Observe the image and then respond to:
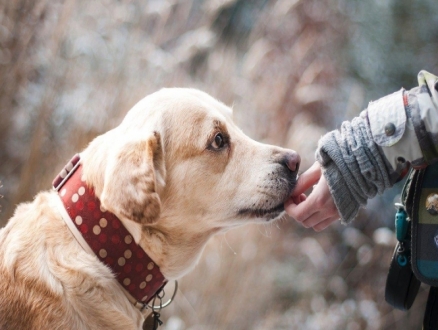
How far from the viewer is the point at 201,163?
1.93 m

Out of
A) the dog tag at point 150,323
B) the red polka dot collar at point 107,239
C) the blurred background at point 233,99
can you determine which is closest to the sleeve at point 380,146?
the red polka dot collar at point 107,239

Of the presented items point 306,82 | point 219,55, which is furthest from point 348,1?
point 219,55

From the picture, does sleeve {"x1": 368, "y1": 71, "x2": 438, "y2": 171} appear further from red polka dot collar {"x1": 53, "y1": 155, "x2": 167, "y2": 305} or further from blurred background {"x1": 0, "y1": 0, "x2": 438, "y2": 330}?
blurred background {"x1": 0, "y1": 0, "x2": 438, "y2": 330}

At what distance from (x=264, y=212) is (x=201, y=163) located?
33cm

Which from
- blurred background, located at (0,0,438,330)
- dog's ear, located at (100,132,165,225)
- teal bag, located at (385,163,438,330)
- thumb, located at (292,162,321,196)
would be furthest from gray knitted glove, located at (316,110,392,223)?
blurred background, located at (0,0,438,330)

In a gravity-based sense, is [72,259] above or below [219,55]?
below

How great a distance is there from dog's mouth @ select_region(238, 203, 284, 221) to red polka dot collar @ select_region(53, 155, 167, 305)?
42 centimetres

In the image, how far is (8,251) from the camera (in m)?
1.77

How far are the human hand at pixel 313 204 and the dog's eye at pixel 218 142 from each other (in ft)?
1.19

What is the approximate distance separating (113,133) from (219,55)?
5.43 ft

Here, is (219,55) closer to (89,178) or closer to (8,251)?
(89,178)

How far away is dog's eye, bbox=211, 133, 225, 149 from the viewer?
1.96 meters

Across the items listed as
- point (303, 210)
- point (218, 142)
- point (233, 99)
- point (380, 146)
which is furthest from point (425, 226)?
point (233, 99)

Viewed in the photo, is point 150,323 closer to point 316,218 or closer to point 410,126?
point 316,218
